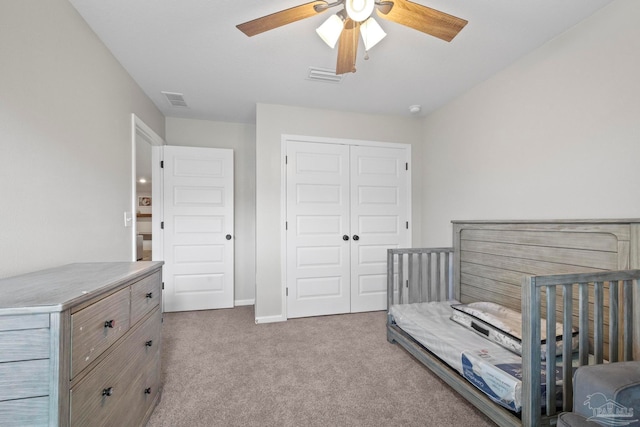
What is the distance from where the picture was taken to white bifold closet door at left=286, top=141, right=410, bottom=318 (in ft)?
10.4

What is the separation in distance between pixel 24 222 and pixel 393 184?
3206mm

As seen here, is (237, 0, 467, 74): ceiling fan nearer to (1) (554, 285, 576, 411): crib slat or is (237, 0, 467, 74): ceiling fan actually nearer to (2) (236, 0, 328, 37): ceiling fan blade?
(2) (236, 0, 328, 37): ceiling fan blade

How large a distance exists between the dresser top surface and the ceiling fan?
137cm

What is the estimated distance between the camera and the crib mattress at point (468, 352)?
1.37 metres

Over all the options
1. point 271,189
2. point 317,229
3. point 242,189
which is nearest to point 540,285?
point 317,229

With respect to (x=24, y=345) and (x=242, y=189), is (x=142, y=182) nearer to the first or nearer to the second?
(x=242, y=189)

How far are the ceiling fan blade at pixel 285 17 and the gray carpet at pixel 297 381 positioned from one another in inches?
85.0

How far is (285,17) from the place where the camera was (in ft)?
4.65

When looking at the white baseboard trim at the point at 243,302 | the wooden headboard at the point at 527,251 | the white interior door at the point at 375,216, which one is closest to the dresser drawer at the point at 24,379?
the wooden headboard at the point at 527,251

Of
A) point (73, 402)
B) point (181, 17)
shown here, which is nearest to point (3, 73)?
point (181, 17)

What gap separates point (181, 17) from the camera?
1.74m

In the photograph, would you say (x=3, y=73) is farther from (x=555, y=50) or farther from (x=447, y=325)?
(x=555, y=50)

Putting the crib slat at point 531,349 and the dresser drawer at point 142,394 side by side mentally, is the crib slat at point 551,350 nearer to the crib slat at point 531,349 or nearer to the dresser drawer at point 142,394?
the crib slat at point 531,349

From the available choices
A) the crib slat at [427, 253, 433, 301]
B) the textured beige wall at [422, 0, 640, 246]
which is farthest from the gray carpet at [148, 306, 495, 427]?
the textured beige wall at [422, 0, 640, 246]
